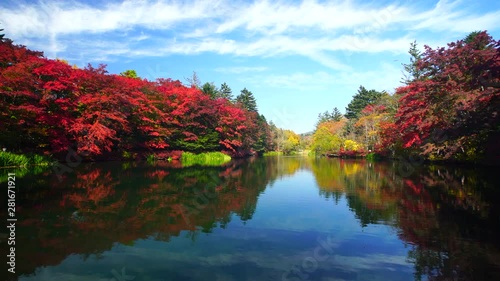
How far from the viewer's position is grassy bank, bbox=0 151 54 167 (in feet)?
51.0

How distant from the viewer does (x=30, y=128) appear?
1797 centimetres

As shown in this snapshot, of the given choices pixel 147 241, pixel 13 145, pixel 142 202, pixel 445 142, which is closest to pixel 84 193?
pixel 142 202

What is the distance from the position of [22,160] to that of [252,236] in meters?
16.2

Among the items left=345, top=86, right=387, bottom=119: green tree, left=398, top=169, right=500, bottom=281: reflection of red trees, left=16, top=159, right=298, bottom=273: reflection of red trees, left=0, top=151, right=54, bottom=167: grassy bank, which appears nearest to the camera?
left=398, top=169, right=500, bottom=281: reflection of red trees

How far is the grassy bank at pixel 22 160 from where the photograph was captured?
1555 centimetres

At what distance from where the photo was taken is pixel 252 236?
5883 millimetres

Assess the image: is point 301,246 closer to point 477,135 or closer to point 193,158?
point 477,135

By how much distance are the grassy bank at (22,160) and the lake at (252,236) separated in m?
7.41

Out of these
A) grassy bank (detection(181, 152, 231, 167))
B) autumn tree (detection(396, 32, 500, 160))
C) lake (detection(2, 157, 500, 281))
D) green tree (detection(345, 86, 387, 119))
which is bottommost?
lake (detection(2, 157, 500, 281))

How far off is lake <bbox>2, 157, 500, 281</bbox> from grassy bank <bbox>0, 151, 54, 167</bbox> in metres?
7.41

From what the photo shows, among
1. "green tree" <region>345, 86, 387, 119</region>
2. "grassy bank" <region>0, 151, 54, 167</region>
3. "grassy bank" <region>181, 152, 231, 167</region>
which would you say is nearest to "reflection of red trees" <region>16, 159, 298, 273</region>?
"grassy bank" <region>0, 151, 54, 167</region>

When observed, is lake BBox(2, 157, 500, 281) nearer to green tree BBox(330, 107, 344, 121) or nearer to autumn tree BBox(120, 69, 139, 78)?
autumn tree BBox(120, 69, 139, 78)

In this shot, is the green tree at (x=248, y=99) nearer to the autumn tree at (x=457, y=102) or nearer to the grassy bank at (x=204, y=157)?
the grassy bank at (x=204, y=157)

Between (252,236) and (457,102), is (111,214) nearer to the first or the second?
(252,236)
